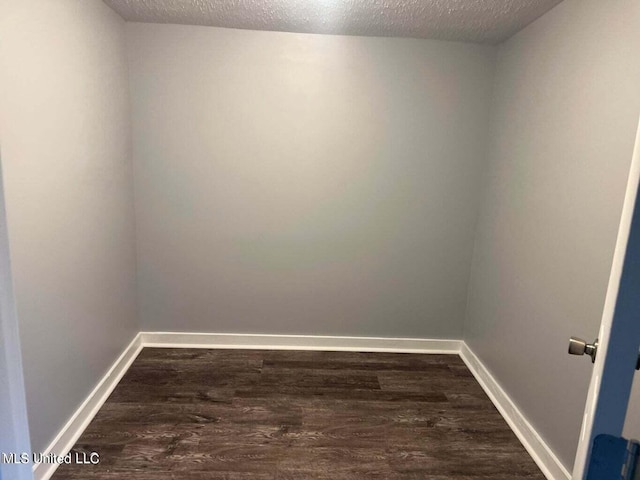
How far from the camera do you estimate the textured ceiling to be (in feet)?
6.77

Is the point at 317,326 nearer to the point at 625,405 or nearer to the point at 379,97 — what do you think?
the point at 379,97

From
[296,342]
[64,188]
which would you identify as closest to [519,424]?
[296,342]

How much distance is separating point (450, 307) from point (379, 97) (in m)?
1.54

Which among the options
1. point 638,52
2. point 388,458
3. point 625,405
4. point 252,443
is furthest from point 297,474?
point 638,52

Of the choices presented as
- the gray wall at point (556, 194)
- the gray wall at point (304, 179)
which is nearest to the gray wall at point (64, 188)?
the gray wall at point (304, 179)

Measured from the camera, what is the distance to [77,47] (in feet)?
6.38

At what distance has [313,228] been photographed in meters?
2.82

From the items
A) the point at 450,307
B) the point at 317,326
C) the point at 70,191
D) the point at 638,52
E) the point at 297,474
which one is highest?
the point at 638,52

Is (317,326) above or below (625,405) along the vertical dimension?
below

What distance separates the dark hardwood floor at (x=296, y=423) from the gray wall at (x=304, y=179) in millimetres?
381

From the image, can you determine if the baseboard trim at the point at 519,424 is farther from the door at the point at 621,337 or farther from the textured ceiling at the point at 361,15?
the textured ceiling at the point at 361,15

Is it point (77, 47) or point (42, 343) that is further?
point (77, 47)

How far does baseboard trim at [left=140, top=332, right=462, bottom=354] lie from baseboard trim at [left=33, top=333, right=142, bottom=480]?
0.81ft

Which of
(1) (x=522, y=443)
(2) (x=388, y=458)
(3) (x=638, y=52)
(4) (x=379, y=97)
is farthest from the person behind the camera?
(4) (x=379, y=97)
